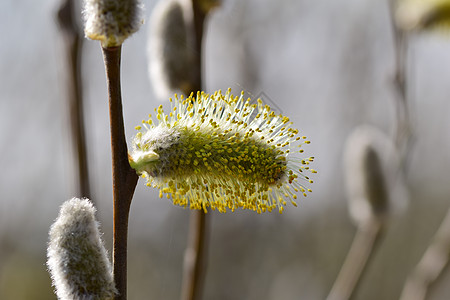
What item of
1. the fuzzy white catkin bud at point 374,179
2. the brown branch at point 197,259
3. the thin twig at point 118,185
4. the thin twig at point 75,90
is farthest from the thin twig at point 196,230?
the fuzzy white catkin bud at point 374,179

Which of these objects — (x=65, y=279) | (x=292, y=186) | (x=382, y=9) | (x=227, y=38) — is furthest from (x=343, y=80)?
(x=65, y=279)

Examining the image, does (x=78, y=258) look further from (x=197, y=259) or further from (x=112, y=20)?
(x=197, y=259)

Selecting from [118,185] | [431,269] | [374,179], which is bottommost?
[431,269]

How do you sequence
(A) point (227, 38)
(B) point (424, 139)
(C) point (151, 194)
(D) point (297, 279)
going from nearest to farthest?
(A) point (227, 38) < (D) point (297, 279) < (C) point (151, 194) < (B) point (424, 139)

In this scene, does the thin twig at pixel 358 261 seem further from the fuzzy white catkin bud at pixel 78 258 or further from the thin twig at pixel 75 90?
the fuzzy white catkin bud at pixel 78 258

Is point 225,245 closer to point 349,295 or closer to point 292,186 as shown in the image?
point 349,295

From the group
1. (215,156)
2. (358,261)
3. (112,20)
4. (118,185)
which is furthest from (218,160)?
(358,261)
